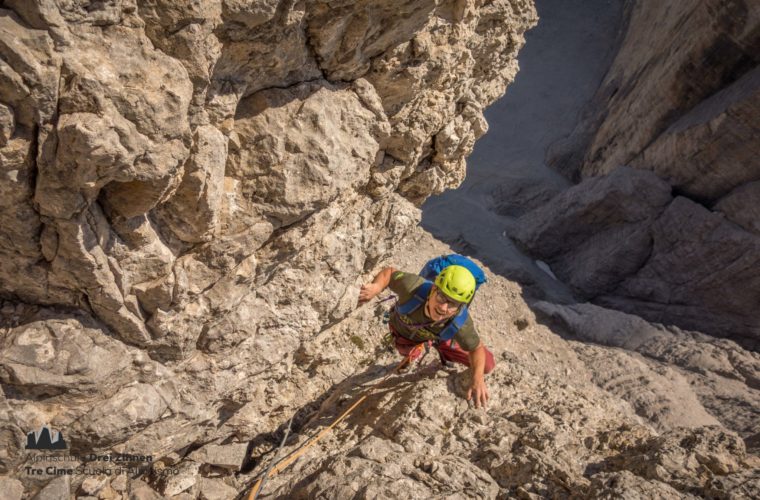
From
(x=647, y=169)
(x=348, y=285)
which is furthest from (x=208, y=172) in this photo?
(x=647, y=169)

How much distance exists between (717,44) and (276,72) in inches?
462

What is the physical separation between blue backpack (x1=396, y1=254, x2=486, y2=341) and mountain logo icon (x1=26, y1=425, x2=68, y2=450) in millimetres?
3172

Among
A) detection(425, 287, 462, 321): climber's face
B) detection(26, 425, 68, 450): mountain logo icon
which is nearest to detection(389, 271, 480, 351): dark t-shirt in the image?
detection(425, 287, 462, 321): climber's face

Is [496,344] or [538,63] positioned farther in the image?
[538,63]

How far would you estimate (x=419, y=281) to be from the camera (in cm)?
525

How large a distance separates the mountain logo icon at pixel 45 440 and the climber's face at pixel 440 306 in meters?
3.25

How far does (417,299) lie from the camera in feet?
16.7

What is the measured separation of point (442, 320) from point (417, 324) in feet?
1.29

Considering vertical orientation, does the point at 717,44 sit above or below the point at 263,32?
above

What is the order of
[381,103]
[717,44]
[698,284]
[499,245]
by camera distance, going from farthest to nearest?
[499,245], [698,284], [717,44], [381,103]

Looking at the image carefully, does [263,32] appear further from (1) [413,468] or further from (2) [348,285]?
(1) [413,468]

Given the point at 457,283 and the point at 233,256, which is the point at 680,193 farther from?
the point at 233,256

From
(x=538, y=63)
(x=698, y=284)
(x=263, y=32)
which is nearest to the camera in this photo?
(x=263, y=32)

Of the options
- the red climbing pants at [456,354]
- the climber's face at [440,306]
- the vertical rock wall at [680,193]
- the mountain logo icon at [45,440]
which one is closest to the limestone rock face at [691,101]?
the vertical rock wall at [680,193]
